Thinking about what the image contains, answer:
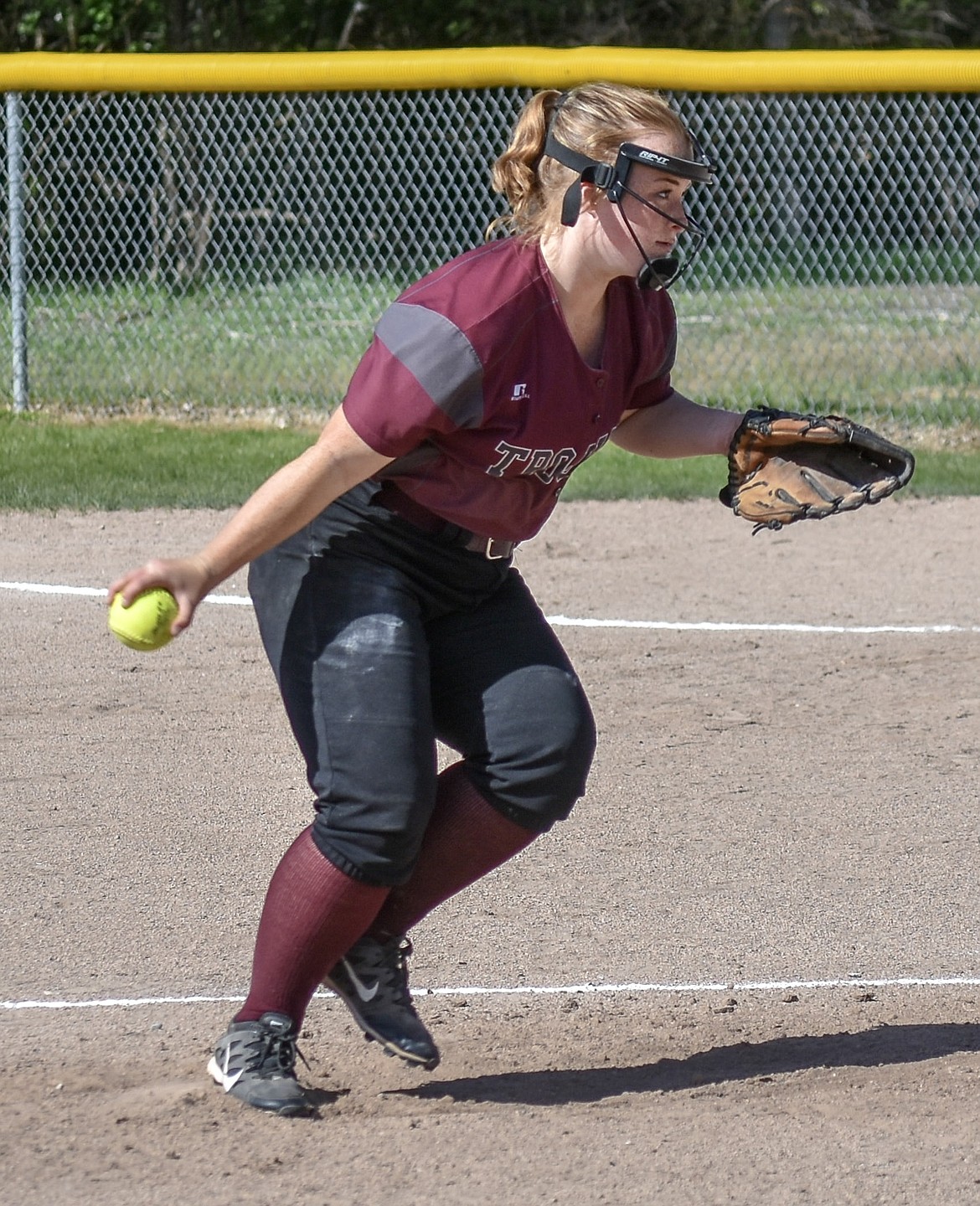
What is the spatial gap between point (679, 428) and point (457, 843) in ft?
3.02

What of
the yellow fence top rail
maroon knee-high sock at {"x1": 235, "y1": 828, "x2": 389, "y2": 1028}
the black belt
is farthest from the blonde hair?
the yellow fence top rail

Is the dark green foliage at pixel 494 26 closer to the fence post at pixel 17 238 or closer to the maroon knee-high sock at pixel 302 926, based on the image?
the fence post at pixel 17 238

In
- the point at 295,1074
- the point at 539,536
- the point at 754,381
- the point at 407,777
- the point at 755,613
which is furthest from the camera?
the point at 754,381

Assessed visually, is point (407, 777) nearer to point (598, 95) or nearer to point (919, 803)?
point (598, 95)

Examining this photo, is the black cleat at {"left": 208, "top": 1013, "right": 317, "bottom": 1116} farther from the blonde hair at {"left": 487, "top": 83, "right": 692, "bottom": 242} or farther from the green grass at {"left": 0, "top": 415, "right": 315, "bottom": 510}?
the green grass at {"left": 0, "top": 415, "right": 315, "bottom": 510}

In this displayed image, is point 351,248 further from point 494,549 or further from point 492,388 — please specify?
point 492,388

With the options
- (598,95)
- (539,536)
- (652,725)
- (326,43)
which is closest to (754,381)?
(539,536)

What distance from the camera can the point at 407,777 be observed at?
9.62ft

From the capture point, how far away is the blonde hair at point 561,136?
290cm

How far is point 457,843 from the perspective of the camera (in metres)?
3.15

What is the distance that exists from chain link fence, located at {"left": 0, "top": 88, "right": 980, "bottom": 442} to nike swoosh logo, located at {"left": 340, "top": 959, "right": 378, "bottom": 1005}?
7.67 metres

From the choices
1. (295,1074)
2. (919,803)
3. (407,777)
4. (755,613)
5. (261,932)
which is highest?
(407,777)

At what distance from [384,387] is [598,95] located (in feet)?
2.15

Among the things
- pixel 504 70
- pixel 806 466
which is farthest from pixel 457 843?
pixel 504 70
